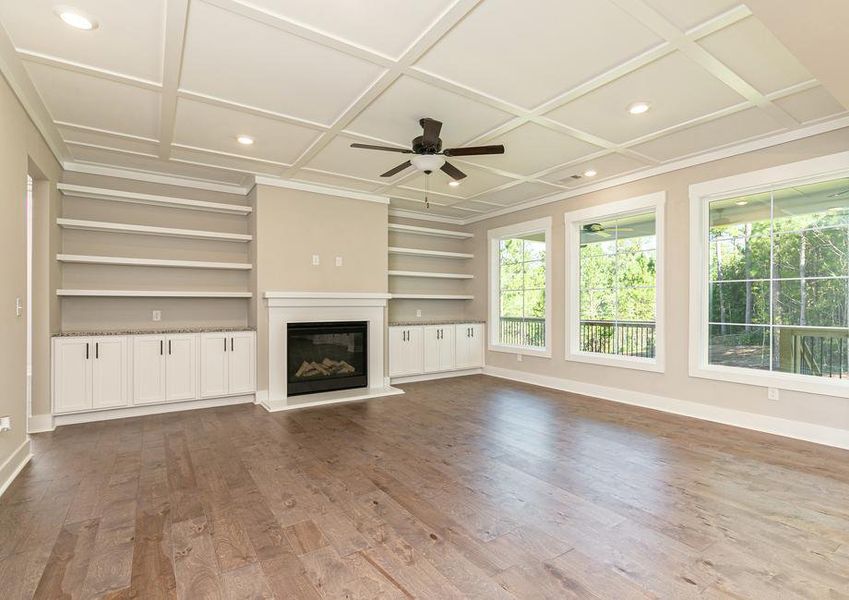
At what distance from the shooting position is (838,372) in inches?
147

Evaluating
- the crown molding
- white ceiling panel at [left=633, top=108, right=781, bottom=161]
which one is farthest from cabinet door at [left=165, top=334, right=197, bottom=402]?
white ceiling panel at [left=633, top=108, right=781, bottom=161]

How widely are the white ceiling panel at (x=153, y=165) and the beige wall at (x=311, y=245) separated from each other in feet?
1.26

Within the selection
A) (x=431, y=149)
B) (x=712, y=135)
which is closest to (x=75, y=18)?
(x=431, y=149)

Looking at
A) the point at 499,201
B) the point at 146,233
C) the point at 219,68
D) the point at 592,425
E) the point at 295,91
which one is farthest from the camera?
the point at 499,201

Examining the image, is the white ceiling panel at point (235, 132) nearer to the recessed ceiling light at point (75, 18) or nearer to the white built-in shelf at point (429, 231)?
the recessed ceiling light at point (75, 18)

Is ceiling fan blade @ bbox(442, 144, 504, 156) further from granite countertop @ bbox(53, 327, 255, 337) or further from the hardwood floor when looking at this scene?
granite countertop @ bbox(53, 327, 255, 337)

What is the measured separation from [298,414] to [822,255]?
5.37 m

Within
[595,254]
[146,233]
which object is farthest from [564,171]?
[146,233]

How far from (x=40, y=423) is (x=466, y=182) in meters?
5.25

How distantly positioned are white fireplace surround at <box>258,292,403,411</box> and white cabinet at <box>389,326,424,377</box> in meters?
0.26

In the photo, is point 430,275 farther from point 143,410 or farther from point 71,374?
point 71,374

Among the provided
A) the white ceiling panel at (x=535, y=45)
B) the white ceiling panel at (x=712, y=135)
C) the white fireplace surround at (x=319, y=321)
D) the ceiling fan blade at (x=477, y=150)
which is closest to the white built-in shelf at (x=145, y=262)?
the white fireplace surround at (x=319, y=321)

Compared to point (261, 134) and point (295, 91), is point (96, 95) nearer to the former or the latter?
point (261, 134)

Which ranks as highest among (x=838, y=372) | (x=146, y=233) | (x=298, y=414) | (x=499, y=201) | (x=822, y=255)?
(x=499, y=201)
